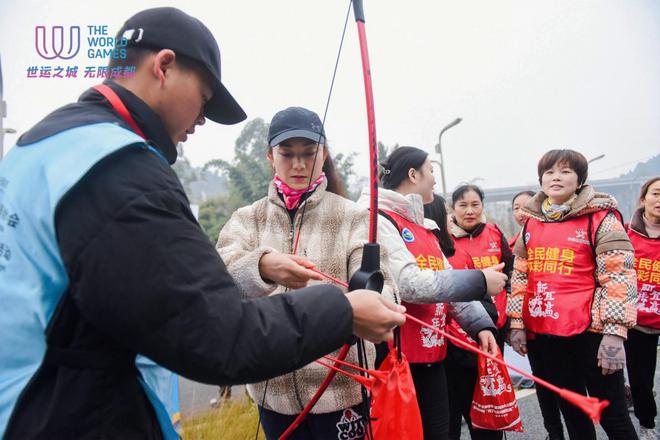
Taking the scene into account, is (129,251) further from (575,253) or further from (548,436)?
(548,436)

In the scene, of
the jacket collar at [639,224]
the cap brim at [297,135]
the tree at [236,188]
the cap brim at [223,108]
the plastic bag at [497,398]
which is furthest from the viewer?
the tree at [236,188]

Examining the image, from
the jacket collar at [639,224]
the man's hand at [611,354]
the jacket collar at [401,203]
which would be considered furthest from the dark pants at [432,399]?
the jacket collar at [639,224]

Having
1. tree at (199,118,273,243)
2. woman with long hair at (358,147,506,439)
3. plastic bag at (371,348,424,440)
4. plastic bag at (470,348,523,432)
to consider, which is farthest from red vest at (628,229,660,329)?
tree at (199,118,273,243)

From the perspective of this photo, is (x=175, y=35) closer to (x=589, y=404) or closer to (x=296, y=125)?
(x=296, y=125)

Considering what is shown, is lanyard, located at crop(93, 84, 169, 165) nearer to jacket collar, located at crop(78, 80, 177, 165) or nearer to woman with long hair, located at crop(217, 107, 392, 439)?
jacket collar, located at crop(78, 80, 177, 165)

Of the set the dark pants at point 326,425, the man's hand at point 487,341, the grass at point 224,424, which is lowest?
the grass at point 224,424

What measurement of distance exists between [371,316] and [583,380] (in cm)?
237

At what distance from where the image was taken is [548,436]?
3.28 metres

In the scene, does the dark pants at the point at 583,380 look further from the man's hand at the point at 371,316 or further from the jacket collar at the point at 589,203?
the man's hand at the point at 371,316

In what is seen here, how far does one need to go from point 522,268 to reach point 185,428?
112 inches

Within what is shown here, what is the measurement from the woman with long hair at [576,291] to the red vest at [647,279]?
0.97 metres

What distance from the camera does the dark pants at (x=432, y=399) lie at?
2.23 meters

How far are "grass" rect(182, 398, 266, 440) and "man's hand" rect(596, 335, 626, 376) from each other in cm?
244

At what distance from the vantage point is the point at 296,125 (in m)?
1.95
